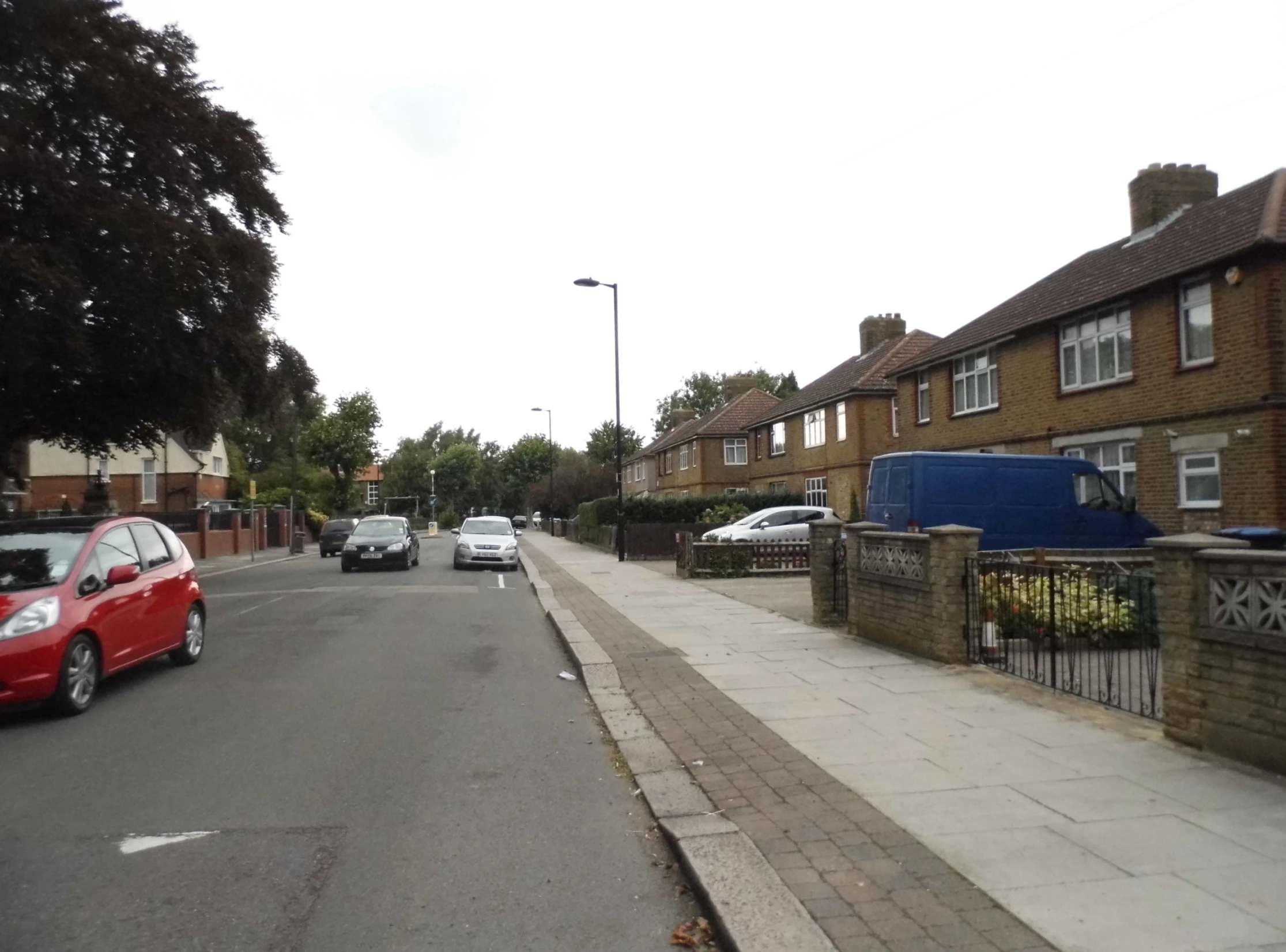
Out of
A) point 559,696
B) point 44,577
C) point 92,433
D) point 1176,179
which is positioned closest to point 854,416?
point 1176,179

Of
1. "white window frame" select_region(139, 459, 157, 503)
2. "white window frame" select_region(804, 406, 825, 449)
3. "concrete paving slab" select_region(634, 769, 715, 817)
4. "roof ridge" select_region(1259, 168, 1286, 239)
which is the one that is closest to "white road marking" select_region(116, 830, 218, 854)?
"concrete paving slab" select_region(634, 769, 715, 817)

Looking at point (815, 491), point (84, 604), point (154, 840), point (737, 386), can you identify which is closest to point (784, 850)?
point (154, 840)

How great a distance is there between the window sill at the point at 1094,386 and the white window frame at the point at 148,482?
120ft

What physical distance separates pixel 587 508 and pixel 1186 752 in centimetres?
3841

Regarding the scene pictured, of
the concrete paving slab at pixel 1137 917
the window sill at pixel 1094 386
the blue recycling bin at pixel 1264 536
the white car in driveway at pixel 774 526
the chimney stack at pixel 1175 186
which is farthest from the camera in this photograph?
the white car in driveway at pixel 774 526

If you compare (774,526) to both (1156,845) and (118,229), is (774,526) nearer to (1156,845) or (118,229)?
(118,229)

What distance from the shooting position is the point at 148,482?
147 feet

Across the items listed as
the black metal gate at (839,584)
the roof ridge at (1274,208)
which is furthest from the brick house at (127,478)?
the roof ridge at (1274,208)

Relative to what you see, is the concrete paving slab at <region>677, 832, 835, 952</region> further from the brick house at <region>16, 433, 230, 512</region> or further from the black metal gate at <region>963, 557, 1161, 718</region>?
the brick house at <region>16, 433, 230, 512</region>

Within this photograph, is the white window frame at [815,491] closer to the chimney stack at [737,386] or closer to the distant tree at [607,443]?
the chimney stack at [737,386]

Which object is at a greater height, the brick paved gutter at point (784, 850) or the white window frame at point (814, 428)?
the white window frame at point (814, 428)

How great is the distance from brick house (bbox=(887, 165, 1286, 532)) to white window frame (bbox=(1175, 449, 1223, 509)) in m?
0.03

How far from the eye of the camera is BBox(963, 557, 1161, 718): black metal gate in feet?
28.8

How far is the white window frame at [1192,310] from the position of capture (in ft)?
57.6
